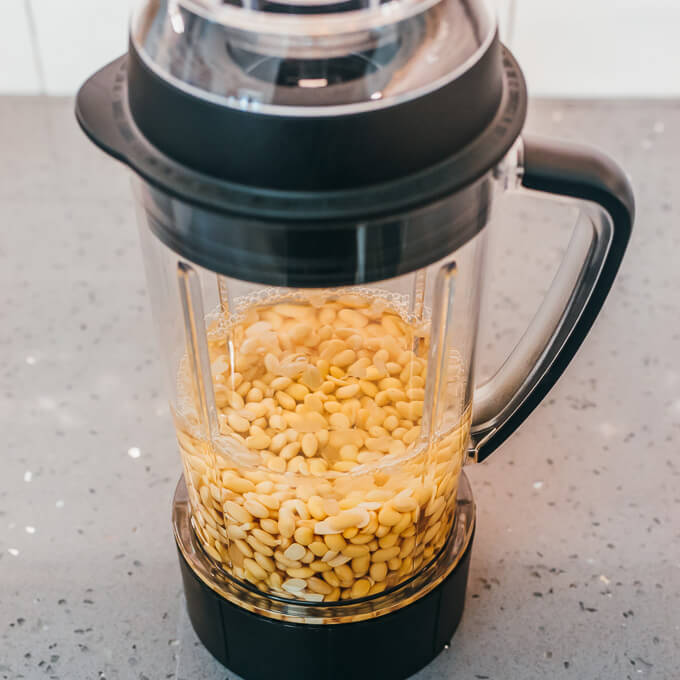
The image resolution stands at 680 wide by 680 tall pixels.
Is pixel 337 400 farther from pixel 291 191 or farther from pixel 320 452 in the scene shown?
pixel 291 191

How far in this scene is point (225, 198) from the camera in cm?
40

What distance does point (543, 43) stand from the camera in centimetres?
126

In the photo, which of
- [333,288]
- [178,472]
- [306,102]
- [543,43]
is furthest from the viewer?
[543,43]

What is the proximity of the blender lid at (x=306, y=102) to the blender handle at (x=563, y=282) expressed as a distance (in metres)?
0.04

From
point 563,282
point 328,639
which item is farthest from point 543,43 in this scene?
point 328,639

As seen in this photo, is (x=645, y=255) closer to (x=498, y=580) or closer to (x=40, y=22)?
(x=498, y=580)

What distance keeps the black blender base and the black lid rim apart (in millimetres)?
281

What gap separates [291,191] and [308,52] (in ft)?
0.20

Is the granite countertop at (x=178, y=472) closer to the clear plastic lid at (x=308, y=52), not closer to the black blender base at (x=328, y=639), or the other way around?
the black blender base at (x=328, y=639)

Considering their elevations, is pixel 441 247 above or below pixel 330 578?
above

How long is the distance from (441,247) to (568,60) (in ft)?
2.91

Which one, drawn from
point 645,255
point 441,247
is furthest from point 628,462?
point 441,247

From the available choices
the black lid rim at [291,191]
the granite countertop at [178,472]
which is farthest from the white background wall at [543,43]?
the black lid rim at [291,191]

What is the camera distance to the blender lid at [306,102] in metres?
0.39
